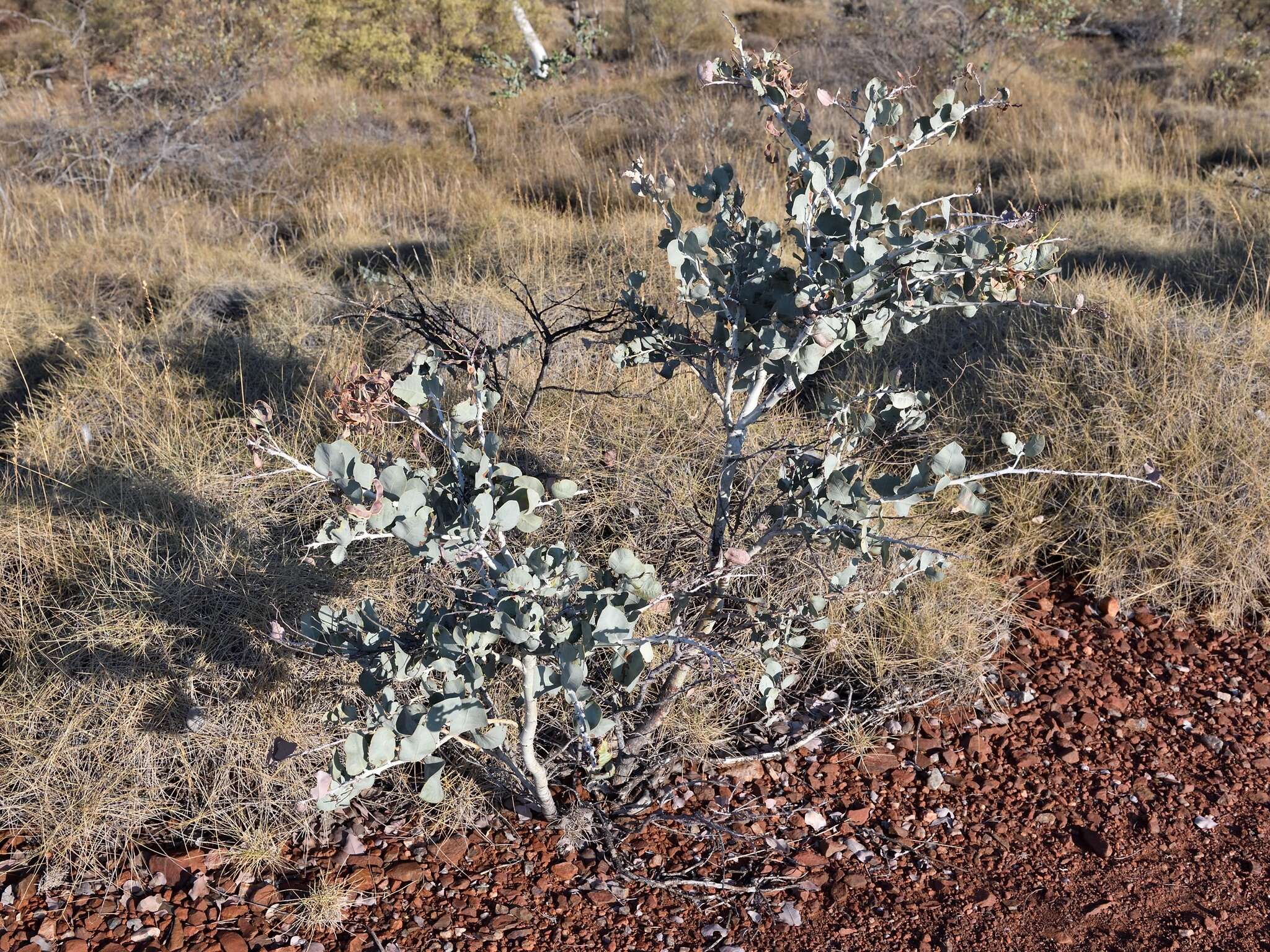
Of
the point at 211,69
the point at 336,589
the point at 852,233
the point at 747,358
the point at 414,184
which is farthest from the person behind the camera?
the point at 211,69

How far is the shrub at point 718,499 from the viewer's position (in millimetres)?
1527

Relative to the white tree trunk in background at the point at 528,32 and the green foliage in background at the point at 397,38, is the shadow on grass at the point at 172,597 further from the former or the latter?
the white tree trunk in background at the point at 528,32

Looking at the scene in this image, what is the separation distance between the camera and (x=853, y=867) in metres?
2.02

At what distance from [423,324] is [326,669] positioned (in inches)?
43.0

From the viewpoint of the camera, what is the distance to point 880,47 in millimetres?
9086

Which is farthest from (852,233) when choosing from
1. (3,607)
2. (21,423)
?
(21,423)

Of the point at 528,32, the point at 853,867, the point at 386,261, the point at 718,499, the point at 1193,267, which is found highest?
the point at 528,32

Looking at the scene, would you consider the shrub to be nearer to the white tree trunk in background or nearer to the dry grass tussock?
the dry grass tussock

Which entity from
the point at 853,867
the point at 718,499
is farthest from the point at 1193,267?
the point at 853,867

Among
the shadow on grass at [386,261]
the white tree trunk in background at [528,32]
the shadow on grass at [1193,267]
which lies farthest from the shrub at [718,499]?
the white tree trunk in background at [528,32]

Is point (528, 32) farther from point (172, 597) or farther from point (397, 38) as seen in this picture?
point (172, 597)

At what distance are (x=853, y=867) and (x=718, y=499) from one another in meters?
0.80

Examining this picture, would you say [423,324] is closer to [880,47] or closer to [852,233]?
[852,233]

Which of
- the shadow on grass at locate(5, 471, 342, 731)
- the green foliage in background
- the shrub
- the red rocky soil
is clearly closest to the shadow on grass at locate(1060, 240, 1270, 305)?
the red rocky soil
